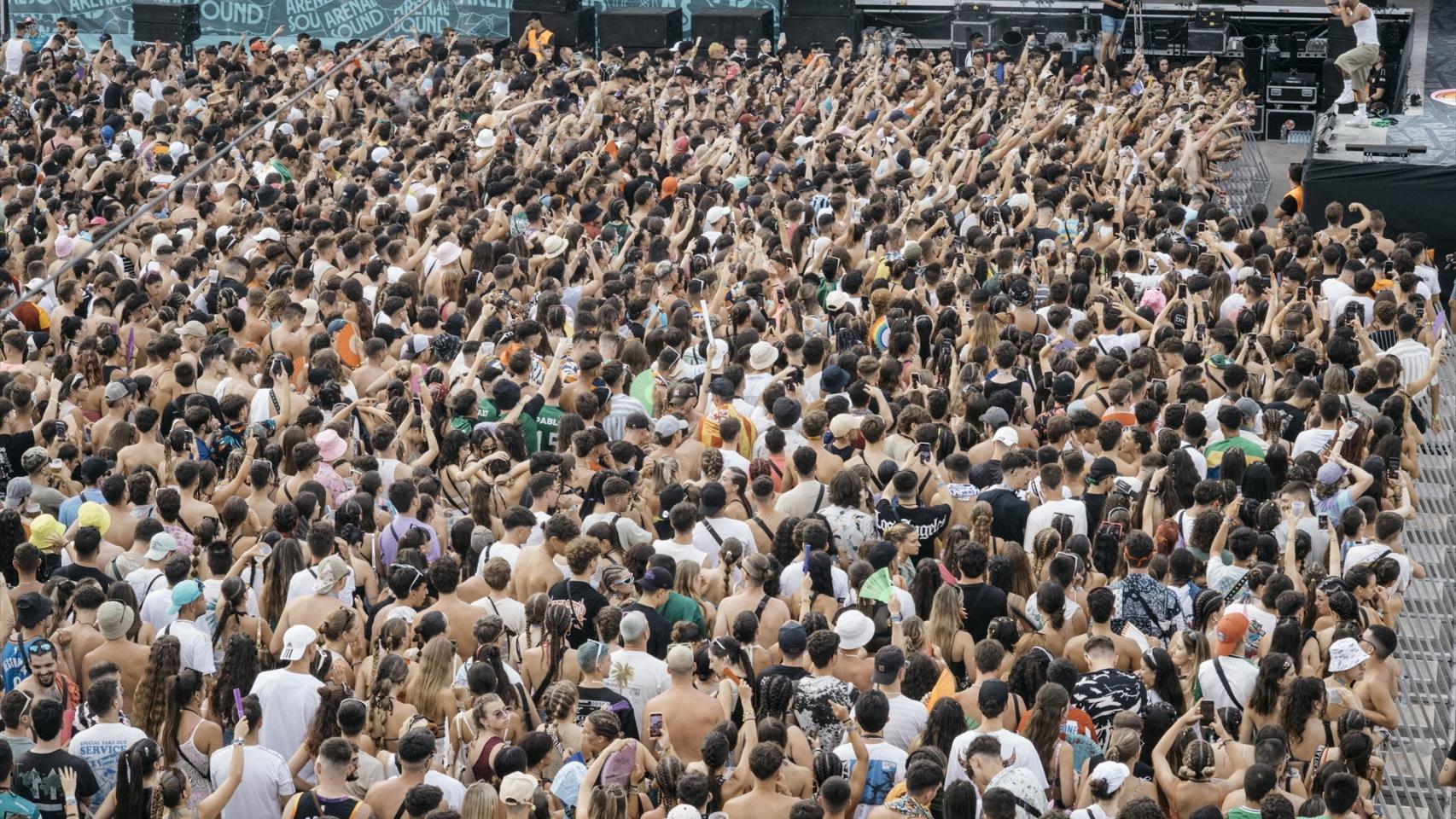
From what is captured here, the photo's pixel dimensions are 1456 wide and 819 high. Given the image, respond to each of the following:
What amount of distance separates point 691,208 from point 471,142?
146 inches

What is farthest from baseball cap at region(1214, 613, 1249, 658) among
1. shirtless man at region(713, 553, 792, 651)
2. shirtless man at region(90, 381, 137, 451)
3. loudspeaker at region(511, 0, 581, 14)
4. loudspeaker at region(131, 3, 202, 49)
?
loudspeaker at region(131, 3, 202, 49)

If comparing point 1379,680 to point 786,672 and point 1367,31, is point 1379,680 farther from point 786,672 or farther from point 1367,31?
point 1367,31

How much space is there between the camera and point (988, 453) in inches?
367

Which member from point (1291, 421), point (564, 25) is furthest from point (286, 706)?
point (564, 25)

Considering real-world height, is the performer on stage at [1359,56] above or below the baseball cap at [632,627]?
above

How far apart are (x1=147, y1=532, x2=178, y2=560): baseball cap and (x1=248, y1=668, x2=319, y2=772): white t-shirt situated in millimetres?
1336

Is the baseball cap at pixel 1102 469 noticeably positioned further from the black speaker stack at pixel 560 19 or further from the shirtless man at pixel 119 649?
the black speaker stack at pixel 560 19

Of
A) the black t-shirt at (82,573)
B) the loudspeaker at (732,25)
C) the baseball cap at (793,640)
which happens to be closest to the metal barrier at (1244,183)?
the loudspeaker at (732,25)

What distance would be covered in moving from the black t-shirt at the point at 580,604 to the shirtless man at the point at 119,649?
5.70 feet

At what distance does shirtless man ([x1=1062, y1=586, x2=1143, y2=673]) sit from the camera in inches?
283

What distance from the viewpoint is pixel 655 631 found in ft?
24.2

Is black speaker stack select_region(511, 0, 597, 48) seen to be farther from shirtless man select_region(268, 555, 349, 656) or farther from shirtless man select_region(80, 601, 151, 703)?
shirtless man select_region(80, 601, 151, 703)

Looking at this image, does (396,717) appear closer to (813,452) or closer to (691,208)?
(813,452)

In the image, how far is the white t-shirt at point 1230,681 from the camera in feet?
23.0
